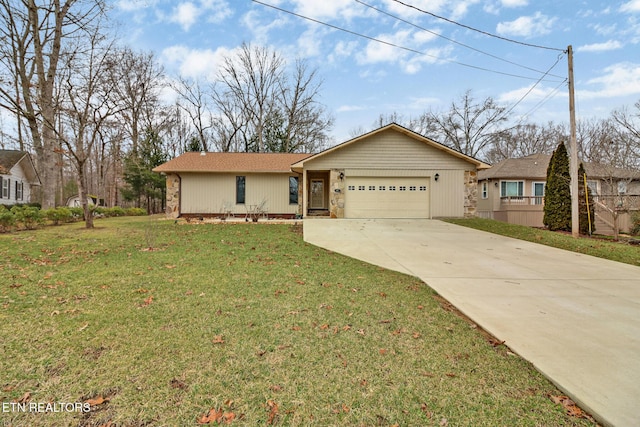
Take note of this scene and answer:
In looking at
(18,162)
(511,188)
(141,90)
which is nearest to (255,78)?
(141,90)

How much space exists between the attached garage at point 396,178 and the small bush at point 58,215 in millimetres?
10618

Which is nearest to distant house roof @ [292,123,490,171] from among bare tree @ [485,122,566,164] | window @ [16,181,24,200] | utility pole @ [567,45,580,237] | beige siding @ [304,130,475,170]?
beige siding @ [304,130,475,170]

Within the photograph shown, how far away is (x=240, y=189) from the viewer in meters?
16.1

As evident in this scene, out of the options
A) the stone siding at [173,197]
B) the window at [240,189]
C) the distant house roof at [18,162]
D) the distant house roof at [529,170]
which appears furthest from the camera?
the distant house roof at [18,162]

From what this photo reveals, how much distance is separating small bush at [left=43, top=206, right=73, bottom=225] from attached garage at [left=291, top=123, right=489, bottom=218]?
1062 cm

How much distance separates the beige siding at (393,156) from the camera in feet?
45.6

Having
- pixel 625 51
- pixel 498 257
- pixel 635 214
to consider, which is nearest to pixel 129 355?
pixel 498 257

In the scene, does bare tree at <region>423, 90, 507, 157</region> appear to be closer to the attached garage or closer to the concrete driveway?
the attached garage

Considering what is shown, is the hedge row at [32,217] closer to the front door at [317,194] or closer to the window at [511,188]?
the front door at [317,194]

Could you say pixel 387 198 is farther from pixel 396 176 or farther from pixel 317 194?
pixel 317 194

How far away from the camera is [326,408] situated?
1933 millimetres

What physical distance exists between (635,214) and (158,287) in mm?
17896

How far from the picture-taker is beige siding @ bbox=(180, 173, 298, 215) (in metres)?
15.8

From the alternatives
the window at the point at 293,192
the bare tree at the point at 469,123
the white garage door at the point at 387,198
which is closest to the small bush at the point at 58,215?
the window at the point at 293,192
